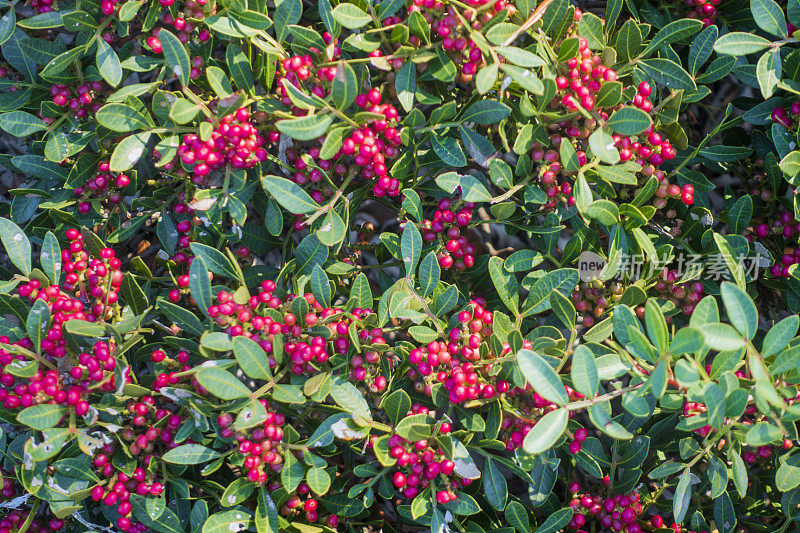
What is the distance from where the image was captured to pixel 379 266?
1898mm

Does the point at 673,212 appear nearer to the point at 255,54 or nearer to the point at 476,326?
the point at 476,326

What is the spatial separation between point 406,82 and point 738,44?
0.88 metres

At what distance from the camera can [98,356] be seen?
5.01 feet

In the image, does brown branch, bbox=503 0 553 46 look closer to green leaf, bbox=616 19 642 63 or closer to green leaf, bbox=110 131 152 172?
green leaf, bbox=616 19 642 63

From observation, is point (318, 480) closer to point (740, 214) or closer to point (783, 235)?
point (740, 214)

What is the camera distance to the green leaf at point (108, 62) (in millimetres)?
1636

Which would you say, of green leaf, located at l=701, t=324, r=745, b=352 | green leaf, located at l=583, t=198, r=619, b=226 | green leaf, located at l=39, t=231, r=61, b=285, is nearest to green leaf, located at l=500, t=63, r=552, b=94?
green leaf, located at l=583, t=198, r=619, b=226

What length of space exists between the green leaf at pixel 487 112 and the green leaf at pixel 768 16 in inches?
28.3

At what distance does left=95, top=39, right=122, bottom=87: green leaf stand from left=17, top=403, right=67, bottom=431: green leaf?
87 cm

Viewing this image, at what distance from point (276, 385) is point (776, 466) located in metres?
1.44

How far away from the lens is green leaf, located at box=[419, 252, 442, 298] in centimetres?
161

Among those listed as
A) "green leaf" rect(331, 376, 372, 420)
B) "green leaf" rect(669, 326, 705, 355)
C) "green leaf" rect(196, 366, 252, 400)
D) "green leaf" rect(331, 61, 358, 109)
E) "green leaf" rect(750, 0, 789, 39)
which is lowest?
"green leaf" rect(331, 376, 372, 420)

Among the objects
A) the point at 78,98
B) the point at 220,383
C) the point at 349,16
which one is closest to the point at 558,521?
the point at 220,383

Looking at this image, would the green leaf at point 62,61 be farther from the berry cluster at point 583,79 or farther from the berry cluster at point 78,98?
the berry cluster at point 583,79
